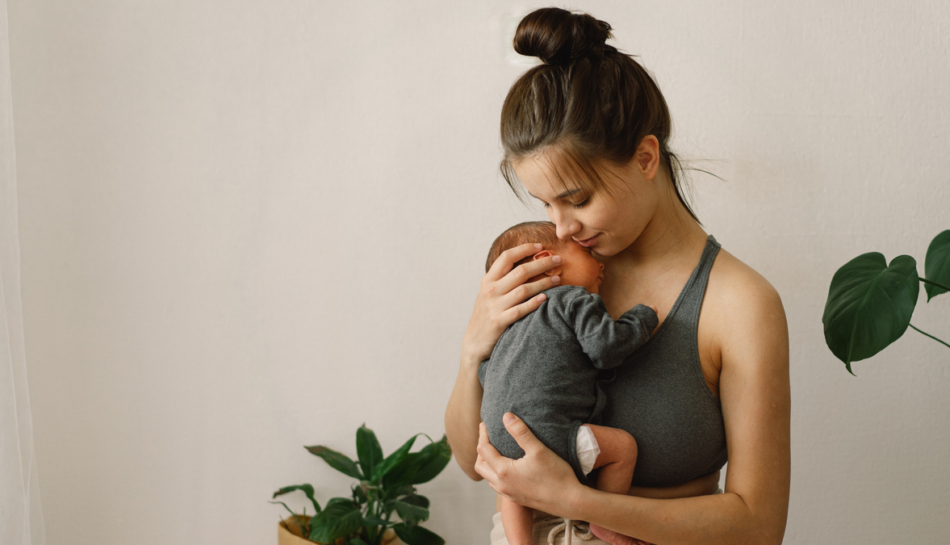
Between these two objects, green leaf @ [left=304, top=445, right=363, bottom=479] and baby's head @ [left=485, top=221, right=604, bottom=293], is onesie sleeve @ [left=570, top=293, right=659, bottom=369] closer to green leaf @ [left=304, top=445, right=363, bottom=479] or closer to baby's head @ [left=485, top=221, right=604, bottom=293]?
baby's head @ [left=485, top=221, right=604, bottom=293]

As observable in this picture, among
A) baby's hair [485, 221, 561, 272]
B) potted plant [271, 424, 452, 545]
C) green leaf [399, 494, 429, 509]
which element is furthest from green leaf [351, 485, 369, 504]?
baby's hair [485, 221, 561, 272]

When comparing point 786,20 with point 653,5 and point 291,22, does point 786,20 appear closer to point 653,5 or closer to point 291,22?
point 653,5

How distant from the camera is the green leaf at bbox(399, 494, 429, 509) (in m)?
1.65

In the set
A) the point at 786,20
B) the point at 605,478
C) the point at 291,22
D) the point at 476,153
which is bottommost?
the point at 605,478

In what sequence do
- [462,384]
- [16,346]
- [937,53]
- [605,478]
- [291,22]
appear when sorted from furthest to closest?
[291,22]
[937,53]
[16,346]
[462,384]
[605,478]

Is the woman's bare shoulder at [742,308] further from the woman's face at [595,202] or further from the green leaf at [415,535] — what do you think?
the green leaf at [415,535]

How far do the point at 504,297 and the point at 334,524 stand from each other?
32.4 inches

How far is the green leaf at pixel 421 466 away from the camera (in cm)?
165

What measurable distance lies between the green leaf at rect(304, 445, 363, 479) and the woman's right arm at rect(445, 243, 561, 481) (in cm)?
52

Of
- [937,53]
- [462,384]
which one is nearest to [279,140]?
[462,384]

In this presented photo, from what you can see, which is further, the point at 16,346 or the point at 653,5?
the point at 653,5

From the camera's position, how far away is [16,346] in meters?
1.34

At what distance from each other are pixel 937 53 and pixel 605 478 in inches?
55.9

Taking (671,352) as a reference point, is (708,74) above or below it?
above
